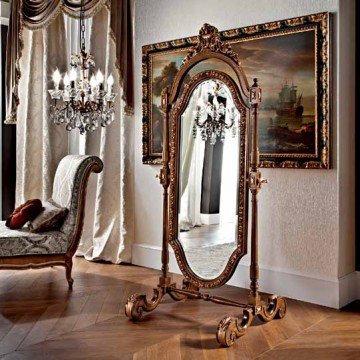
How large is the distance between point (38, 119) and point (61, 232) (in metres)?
2.03

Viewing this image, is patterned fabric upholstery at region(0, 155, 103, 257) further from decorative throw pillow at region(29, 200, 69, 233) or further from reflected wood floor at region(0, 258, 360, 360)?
reflected wood floor at region(0, 258, 360, 360)

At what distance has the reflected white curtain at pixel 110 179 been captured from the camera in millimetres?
5441

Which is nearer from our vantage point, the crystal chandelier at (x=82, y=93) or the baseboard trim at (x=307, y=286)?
the baseboard trim at (x=307, y=286)

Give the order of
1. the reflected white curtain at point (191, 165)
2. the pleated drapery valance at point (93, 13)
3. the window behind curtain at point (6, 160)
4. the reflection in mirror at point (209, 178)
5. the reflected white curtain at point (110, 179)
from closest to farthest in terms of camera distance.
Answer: the reflection in mirror at point (209, 178) → the reflected white curtain at point (191, 165) → the pleated drapery valance at point (93, 13) → the reflected white curtain at point (110, 179) → the window behind curtain at point (6, 160)

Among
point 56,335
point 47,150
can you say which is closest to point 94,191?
point 47,150

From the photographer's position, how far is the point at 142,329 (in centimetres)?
351

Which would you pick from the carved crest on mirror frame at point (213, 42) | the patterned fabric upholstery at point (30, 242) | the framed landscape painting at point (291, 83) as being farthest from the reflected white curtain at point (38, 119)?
the carved crest on mirror frame at point (213, 42)

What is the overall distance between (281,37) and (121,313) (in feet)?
7.83

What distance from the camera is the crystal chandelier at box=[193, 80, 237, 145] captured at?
3.73 meters

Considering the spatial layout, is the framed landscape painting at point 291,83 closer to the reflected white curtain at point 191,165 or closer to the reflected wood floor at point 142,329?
the reflected white curtain at point 191,165

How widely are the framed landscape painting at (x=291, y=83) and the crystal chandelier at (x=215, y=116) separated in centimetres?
22

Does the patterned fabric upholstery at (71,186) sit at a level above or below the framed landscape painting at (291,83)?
below

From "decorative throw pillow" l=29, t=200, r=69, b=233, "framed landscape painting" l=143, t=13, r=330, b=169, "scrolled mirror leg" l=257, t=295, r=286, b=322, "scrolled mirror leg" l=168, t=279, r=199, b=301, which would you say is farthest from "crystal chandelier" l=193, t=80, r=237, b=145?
"decorative throw pillow" l=29, t=200, r=69, b=233

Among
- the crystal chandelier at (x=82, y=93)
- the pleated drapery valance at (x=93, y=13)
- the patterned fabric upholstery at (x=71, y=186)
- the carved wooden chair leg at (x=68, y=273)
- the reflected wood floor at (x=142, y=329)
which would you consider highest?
the pleated drapery valance at (x=93, y=13)
